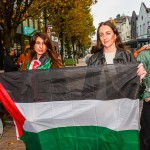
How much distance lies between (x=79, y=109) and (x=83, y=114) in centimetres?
7

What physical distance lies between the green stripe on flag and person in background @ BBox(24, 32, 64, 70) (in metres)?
1.00

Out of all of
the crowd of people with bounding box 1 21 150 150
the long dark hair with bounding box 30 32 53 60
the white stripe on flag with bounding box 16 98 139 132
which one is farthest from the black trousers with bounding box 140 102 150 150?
the long dark hair with bounding box 30 32 53 60

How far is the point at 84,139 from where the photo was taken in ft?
13.1

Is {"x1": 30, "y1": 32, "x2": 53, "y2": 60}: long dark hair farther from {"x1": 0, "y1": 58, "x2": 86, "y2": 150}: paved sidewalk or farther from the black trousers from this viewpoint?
{"x1": 0, "y1": 58, "x2": 86, "y2": 150}: paved sidewalk

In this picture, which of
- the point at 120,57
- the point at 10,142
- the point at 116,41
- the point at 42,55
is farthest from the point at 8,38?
the point at 120,57

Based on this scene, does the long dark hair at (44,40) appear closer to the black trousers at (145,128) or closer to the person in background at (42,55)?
the person in background at (42,55)

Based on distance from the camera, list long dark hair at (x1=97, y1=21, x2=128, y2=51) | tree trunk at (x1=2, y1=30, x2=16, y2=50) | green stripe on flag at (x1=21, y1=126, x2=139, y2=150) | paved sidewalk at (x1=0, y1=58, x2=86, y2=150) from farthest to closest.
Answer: tree trunk at (x1=2, y1=30, x2=16, y2=50) → paved sidewalk at (x1=0, y1=58, x2=86, y2=150) → long dark hair at (x1=97, y1=21, x2=128, y2=51) → green stripe on flag at (x1=21, y1=126, x2=139, y2=150)

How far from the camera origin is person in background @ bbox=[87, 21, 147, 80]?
4.14 meters

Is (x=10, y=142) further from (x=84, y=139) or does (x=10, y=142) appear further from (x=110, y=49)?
(x=110, y=49)

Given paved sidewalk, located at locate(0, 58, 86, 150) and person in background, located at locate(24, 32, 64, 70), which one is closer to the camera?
person in background, located at locate(24, 32, 64, 70)

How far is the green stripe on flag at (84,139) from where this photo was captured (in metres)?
3.94

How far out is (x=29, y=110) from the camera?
4.17 m

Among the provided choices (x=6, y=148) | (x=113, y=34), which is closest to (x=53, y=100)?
(x=113, y=34)

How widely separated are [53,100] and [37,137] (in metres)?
0.47
